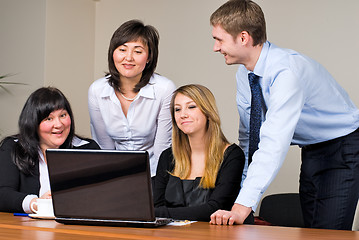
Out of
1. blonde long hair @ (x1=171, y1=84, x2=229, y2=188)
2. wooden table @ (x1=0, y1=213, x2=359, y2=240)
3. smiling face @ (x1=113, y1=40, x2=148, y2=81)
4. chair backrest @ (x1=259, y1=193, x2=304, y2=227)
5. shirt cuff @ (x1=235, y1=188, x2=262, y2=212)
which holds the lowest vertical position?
chair backrest @ (x1=259, y1=193, x2=304, y2=227)

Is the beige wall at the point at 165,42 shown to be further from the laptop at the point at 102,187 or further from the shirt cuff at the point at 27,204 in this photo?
the laptop at the point at 102,187

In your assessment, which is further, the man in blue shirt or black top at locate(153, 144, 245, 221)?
black top at locate(153, 144, 245, 221)

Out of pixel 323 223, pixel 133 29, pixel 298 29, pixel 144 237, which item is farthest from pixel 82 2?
pixel 144 237

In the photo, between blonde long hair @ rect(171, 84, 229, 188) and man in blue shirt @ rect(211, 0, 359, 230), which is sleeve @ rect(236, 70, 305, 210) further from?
blonde long hair @ rect(171, 84, 229, 188)

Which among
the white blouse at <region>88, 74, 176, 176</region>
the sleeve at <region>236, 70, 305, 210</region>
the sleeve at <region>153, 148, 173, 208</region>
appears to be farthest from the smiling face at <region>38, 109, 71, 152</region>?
the sleeve at <region>236, 70, 305, 210</region>

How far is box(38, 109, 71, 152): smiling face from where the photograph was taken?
2.55 metres

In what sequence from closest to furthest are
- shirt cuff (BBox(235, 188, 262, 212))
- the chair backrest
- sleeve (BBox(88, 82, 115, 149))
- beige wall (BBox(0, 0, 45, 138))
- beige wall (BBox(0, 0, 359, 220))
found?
shirt cuff (BBox(235, 188, 262, 212)) < sleeve (BBox(88, 82, 115, 149)) < the chair backrest < beige wall (BBox(0, 0, 359, 220)) < beige wall (BBox(0, 0, 45, 138))

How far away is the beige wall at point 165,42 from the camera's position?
169 inches

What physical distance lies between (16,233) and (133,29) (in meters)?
1.46

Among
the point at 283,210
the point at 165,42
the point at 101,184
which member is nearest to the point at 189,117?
the point at 101,184

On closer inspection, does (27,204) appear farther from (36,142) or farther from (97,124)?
(97,124)

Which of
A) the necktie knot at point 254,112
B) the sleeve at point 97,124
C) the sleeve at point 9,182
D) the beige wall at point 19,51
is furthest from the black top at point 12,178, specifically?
the beige wall at point 19,51

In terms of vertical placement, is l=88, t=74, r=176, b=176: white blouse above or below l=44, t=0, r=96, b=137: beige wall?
below

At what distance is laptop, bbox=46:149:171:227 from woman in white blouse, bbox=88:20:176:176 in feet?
3.57
